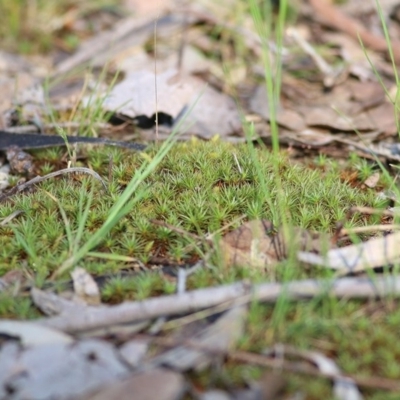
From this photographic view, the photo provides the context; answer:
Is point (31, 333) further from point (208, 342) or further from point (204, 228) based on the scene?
point (204, 228)

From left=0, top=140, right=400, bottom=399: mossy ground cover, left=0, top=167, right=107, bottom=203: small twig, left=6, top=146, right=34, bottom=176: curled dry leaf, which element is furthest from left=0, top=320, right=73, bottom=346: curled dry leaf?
left=6, top=146, right=34, bottom=176: curled dry leaf

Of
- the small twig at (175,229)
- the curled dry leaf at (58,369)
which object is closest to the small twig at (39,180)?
the small twig at (175,229)

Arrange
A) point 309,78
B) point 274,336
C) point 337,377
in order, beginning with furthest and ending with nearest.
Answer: point 309,78, point 274,336, point 337,377

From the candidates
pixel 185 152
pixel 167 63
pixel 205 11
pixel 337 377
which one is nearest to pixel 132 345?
pixel 337 377

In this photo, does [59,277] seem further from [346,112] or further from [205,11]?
[205,11]

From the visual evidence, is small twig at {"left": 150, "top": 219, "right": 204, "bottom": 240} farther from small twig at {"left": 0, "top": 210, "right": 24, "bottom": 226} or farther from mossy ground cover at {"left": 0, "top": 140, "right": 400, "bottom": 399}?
small twig at {"left": 0, "top": 210, "right": 24, "bottom": 226}

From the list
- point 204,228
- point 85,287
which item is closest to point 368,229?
point 204,228
